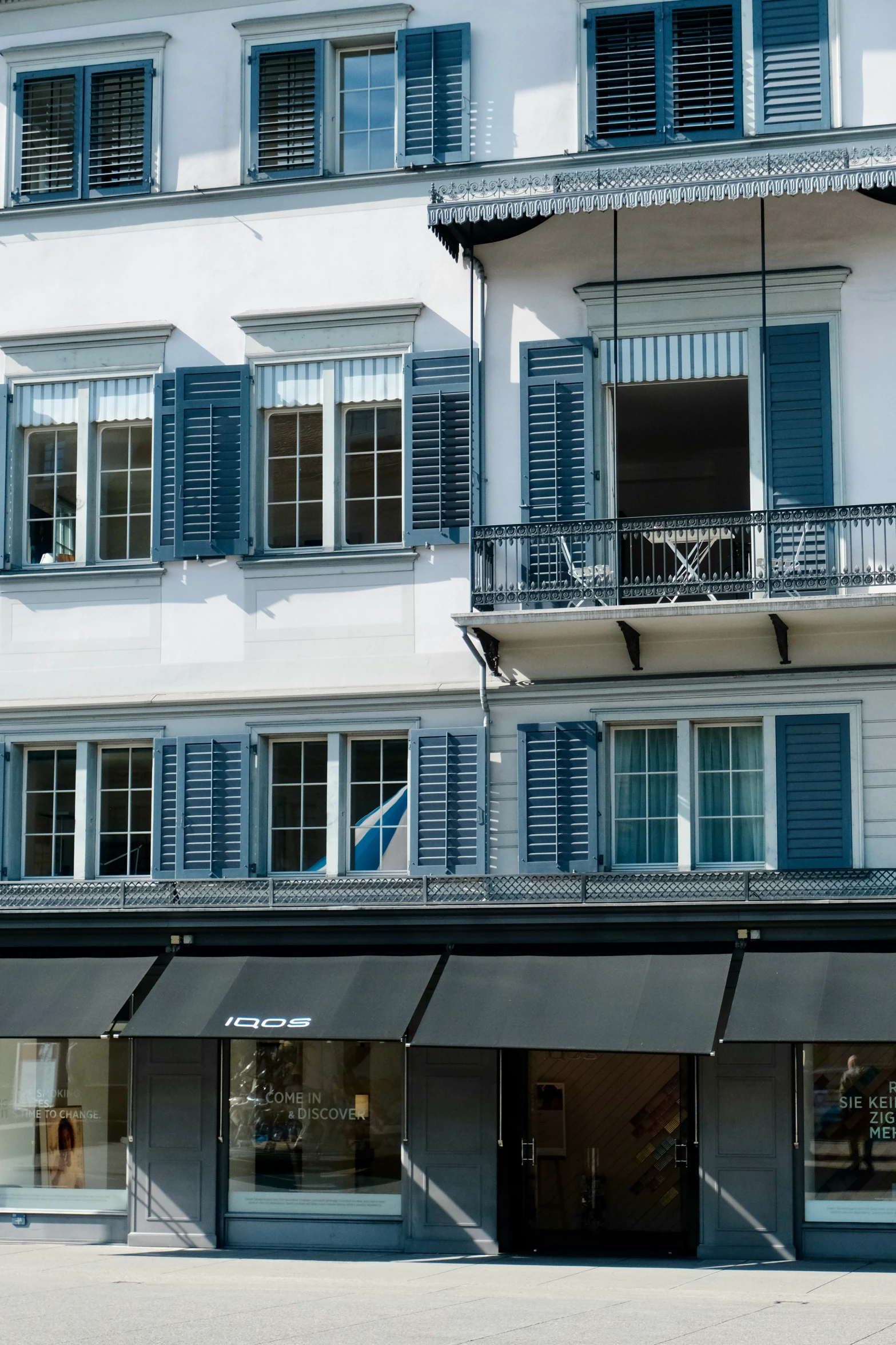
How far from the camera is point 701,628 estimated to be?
1867 cm

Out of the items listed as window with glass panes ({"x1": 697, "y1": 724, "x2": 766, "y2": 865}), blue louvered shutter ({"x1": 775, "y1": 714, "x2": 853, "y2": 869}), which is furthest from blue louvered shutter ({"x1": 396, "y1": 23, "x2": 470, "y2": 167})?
blue louvered shutter ({"x1": 775, "y1": 714, "x2": 853, "y2": 869})

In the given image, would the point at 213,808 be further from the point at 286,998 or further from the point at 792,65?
the point at 792,65

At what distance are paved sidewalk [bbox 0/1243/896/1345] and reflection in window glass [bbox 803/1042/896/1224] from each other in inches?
23.8

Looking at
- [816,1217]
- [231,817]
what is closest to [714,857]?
[816,1217]

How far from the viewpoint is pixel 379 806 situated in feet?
64.7

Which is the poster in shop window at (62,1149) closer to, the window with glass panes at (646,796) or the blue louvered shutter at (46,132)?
the window with glass panes at (646,796)

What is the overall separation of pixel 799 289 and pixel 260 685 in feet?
22.9

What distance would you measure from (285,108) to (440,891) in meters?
8.88

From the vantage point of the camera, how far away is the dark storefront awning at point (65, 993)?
18.9 m

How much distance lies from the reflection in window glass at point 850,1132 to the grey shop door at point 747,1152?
0.82 feet

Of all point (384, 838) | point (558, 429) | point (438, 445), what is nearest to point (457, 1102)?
point (384, 838)

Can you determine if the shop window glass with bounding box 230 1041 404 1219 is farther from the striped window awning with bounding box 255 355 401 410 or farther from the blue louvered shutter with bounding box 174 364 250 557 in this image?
the striped window awning with bounding box 255 355 401 410

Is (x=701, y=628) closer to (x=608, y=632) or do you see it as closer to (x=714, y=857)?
(x=608, y=632)

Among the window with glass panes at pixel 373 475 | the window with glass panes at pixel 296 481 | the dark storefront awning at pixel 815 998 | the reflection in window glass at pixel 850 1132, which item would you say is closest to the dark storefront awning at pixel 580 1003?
the dark storefront awning at pixel 815 998
